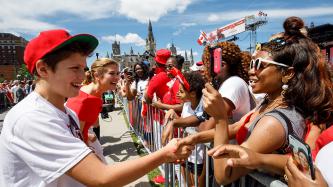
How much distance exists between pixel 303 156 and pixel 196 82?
2.49 meters

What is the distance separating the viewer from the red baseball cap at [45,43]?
1.47 metres

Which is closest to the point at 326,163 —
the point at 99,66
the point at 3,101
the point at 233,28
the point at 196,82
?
the point at 196,82

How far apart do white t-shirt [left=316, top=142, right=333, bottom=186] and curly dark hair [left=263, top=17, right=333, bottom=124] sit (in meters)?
0.68

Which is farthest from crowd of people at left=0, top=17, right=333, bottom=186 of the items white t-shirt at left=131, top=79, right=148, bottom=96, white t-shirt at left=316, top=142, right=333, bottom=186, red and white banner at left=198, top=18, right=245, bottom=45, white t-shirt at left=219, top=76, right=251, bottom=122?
red and white banner at left=198, top=18, right=245, bottom=45

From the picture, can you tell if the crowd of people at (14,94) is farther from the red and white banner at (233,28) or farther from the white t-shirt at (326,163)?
the red and white banner at (233,28)

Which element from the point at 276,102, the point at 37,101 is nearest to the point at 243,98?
the point at 276,102

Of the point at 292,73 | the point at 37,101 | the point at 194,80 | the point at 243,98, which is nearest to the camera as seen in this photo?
the point at 37,101

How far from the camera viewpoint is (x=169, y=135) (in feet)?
10.1

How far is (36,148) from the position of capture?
52.8 inches

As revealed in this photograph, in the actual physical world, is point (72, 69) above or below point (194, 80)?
above

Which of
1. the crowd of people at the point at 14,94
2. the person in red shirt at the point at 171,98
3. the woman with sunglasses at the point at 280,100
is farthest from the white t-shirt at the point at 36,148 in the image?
the crowd of people at the point at 14,94

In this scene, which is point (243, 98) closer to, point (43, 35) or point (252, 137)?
point (252, 137)

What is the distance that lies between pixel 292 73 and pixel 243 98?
0.72m

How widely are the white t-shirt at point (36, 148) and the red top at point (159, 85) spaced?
323 cm
